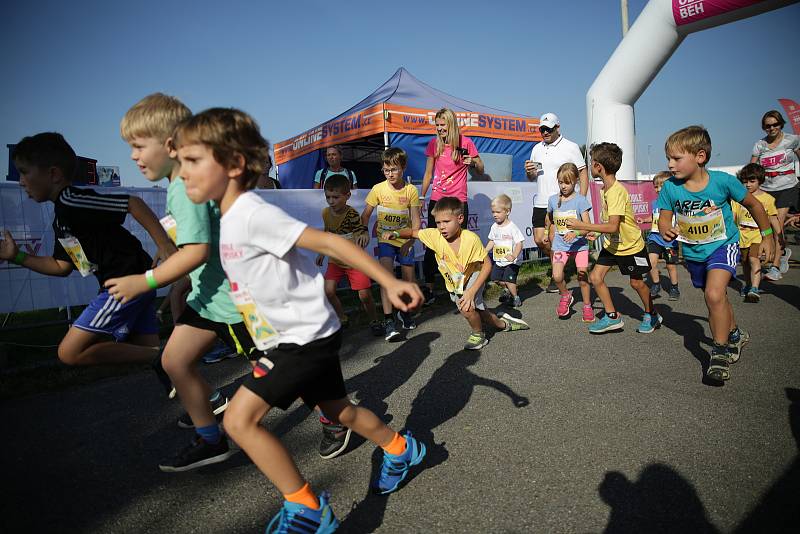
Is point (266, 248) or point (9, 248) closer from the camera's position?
point (266, 248)

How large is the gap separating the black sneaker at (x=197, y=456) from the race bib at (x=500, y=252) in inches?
174

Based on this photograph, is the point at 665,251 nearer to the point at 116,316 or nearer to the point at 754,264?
the point at 754,264

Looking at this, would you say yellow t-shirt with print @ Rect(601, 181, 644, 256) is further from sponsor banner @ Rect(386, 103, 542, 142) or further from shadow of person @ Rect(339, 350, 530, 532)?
sponsor banner @ Rect(386, 103, 542, 142)

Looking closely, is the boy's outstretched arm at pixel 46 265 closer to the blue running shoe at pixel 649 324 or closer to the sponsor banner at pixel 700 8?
the blue running shoe at pixel 649 324

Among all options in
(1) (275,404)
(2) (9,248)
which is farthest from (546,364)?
(2) (9,248)

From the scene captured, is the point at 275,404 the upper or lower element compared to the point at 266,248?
lower

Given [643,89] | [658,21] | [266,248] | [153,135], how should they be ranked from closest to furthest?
[266,248]
[153,135]
[658,21]
[643,89]

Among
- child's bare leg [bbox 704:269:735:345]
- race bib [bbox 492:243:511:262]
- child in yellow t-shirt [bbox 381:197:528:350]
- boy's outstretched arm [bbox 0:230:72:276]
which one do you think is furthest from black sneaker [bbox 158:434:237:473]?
race bib [bbox 492:243:511:262]

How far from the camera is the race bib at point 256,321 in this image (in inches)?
78.2

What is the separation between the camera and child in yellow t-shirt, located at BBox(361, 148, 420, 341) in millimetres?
5457

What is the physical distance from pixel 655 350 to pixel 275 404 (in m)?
3.76

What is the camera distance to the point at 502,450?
2.73 m

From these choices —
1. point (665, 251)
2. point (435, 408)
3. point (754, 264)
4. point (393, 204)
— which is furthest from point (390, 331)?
point (754, 264)

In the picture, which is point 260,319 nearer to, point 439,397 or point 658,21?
point 439,397
